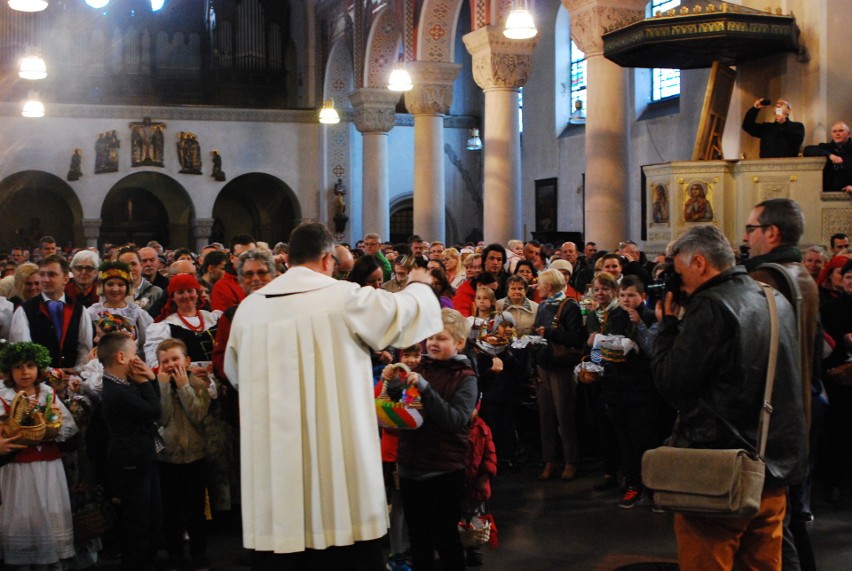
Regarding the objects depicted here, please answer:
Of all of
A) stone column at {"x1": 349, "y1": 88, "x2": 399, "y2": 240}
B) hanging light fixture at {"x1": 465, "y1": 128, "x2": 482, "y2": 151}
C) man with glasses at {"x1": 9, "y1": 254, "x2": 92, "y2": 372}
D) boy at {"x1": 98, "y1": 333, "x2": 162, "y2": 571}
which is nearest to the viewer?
boy at {"x1": 98, "y1": 333, "x2": 162, "y2": 571}

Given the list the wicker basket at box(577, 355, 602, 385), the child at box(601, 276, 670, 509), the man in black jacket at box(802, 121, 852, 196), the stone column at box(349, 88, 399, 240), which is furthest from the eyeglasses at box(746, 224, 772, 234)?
the stone column at box(349, 88, 399, 240)

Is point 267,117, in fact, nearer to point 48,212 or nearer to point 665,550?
point 48,212

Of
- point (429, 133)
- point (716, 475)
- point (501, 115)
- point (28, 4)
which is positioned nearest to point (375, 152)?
point (429, 133)

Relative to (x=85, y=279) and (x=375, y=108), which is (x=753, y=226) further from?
(x=375, y=108)

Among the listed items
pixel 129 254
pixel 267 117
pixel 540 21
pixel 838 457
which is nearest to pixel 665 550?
pixel 838 457

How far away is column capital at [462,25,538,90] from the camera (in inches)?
632

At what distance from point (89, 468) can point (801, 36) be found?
9122mm

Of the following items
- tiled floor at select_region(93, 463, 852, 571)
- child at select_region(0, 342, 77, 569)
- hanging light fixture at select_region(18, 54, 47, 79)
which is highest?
hanging light fixture at select_region(18, 54, 47, 79)

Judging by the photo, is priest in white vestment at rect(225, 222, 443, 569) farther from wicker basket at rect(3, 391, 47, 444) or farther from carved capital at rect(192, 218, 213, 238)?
carved capital at rect(192, 218, 213, 238)

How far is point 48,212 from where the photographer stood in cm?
2733

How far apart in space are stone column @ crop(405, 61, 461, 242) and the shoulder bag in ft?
51.9

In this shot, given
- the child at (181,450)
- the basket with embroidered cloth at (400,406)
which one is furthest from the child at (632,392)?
the child at (181,450)

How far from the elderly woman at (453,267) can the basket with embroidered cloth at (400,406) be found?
571cm

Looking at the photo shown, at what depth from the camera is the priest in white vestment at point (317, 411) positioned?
12.6ft
